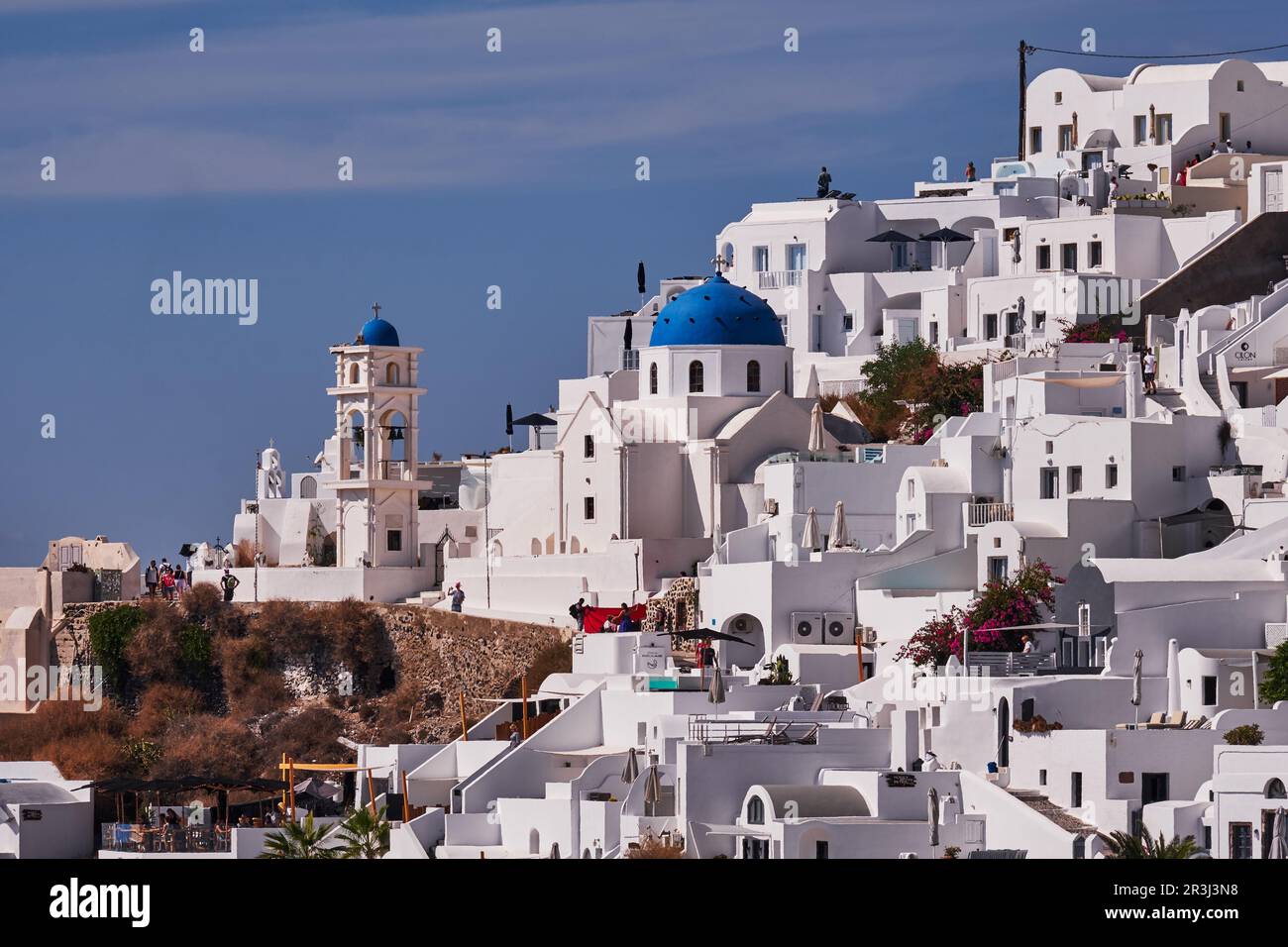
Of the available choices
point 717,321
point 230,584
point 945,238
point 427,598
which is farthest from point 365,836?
point 945,238

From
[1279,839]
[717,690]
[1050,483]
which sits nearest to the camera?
[1279,839]

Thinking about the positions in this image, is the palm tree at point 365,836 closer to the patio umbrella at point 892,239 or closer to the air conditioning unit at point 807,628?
the air conditioning unit at point 807,628

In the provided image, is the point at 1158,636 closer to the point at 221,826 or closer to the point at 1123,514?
the point at 1123,514

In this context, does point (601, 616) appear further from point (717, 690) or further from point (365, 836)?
point (365, 836)

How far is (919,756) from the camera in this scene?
45.8m

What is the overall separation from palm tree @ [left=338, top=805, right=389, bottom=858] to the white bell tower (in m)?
27.3

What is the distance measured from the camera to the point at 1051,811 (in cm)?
4141

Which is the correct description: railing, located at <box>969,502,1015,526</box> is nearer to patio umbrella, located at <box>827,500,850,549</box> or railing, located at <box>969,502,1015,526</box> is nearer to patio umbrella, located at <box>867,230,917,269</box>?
patio umbrella, located at <box>827,500,850,549</box>

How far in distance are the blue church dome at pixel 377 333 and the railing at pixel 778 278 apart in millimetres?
9891

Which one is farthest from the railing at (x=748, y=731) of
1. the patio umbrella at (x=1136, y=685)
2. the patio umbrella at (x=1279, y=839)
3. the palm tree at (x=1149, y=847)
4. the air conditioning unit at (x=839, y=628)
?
the patio umbrella at (x=1279, y=839)

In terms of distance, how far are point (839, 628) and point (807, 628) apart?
24.3 inches

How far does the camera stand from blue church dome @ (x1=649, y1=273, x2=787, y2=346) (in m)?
70.5
